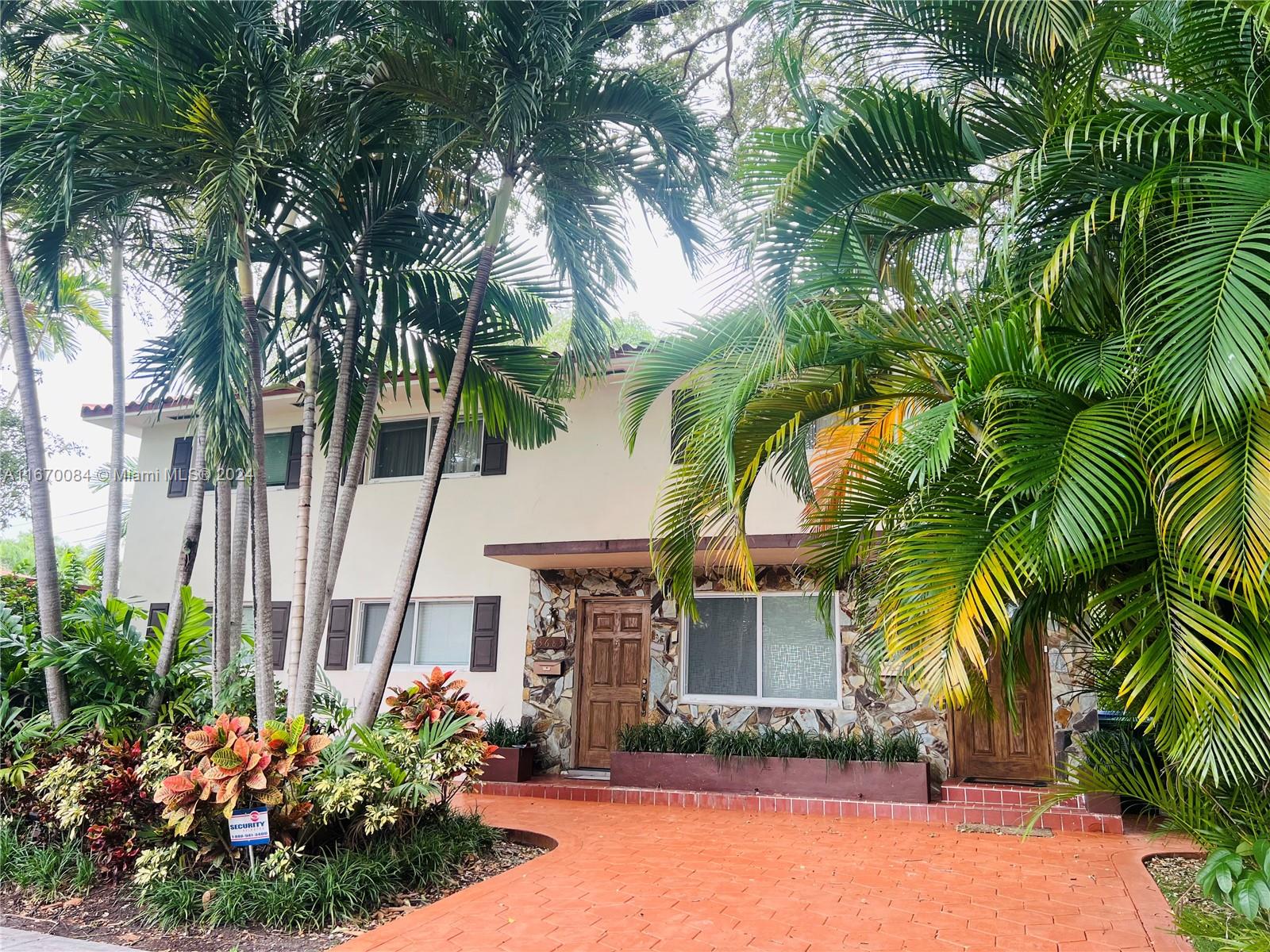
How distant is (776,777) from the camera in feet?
28.8

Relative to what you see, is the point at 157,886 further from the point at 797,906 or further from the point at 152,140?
the point at 152,140

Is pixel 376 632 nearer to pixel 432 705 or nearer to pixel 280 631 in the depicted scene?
pixel 280 631

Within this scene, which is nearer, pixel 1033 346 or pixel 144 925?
pixel 1033 346

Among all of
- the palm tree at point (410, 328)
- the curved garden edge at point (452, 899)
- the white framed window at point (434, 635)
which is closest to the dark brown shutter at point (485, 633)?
the white framed window at point (434, 635)

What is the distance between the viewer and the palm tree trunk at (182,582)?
22.7 ft

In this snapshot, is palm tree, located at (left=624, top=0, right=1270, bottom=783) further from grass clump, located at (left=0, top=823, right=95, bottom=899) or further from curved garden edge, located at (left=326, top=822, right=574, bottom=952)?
grass clump, located at (left=0, top=823, right=95, bottom=899)

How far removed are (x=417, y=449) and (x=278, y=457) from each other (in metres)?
2.42

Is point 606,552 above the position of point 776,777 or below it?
above

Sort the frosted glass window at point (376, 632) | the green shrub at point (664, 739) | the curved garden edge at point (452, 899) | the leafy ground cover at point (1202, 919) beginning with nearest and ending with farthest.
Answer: the leafy ground cover at point (1202, 919)
the curved garden edge at point (452, 899)
the green shrub at point (664, 739)
the frosted glass window at point (376, 632)

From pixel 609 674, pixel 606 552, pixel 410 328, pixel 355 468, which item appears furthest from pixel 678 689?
pixel 410 328

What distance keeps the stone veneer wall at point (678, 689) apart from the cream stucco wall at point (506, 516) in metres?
0.29

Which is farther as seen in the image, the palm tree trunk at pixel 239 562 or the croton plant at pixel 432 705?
the palm tree trunk at pixel 239 562

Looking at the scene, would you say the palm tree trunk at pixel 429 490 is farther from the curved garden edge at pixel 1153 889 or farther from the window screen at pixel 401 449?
the curved garden edge at pixel 1153 889

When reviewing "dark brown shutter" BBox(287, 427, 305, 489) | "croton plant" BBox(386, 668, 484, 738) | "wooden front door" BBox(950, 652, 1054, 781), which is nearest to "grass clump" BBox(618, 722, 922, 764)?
"wooden front door" BBox(950, 652, 1054, 781)
